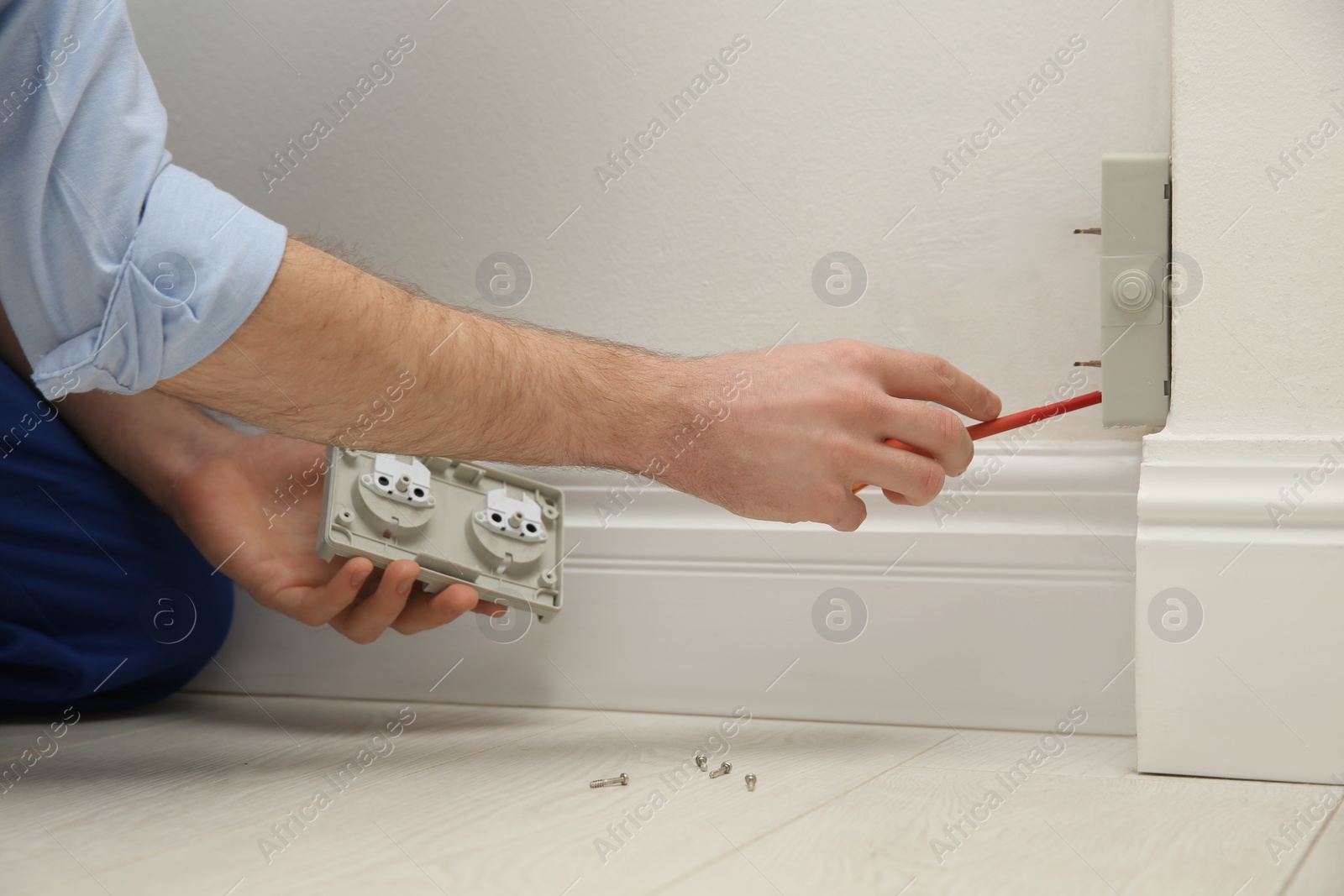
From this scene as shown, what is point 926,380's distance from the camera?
24.9 inches

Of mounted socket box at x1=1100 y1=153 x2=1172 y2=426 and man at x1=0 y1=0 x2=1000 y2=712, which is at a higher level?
mounted socket box at x1=1100 y1=153 x2=1172 y2=426

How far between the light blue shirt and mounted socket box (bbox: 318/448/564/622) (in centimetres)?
24

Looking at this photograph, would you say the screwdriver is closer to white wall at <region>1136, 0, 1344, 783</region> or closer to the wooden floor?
white wall at <region>1136, 0, 1344, 783</region>

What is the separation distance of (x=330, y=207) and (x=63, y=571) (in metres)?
0.41

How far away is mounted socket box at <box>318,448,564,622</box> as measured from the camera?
730 mm

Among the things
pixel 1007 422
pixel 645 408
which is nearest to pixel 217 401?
pixel 645 408

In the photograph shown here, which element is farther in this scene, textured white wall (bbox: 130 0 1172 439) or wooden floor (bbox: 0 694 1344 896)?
textured white wall (bbox: 130 0 1172 439)

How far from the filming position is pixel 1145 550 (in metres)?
0.63

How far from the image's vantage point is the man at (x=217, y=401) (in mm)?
466

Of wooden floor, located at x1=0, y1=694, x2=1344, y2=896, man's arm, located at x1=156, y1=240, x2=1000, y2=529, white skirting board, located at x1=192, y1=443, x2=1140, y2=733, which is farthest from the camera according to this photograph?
white skirting board, located at x1=192, y1=443, x2=1140, y2=733

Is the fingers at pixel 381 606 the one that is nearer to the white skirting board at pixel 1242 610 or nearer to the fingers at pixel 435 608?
the fingers at pixel 435 608

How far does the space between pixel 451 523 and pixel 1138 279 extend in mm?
522

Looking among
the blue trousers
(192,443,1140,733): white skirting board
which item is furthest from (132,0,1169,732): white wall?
the blue trousers

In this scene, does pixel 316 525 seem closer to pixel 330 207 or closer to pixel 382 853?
pixel 330 207
